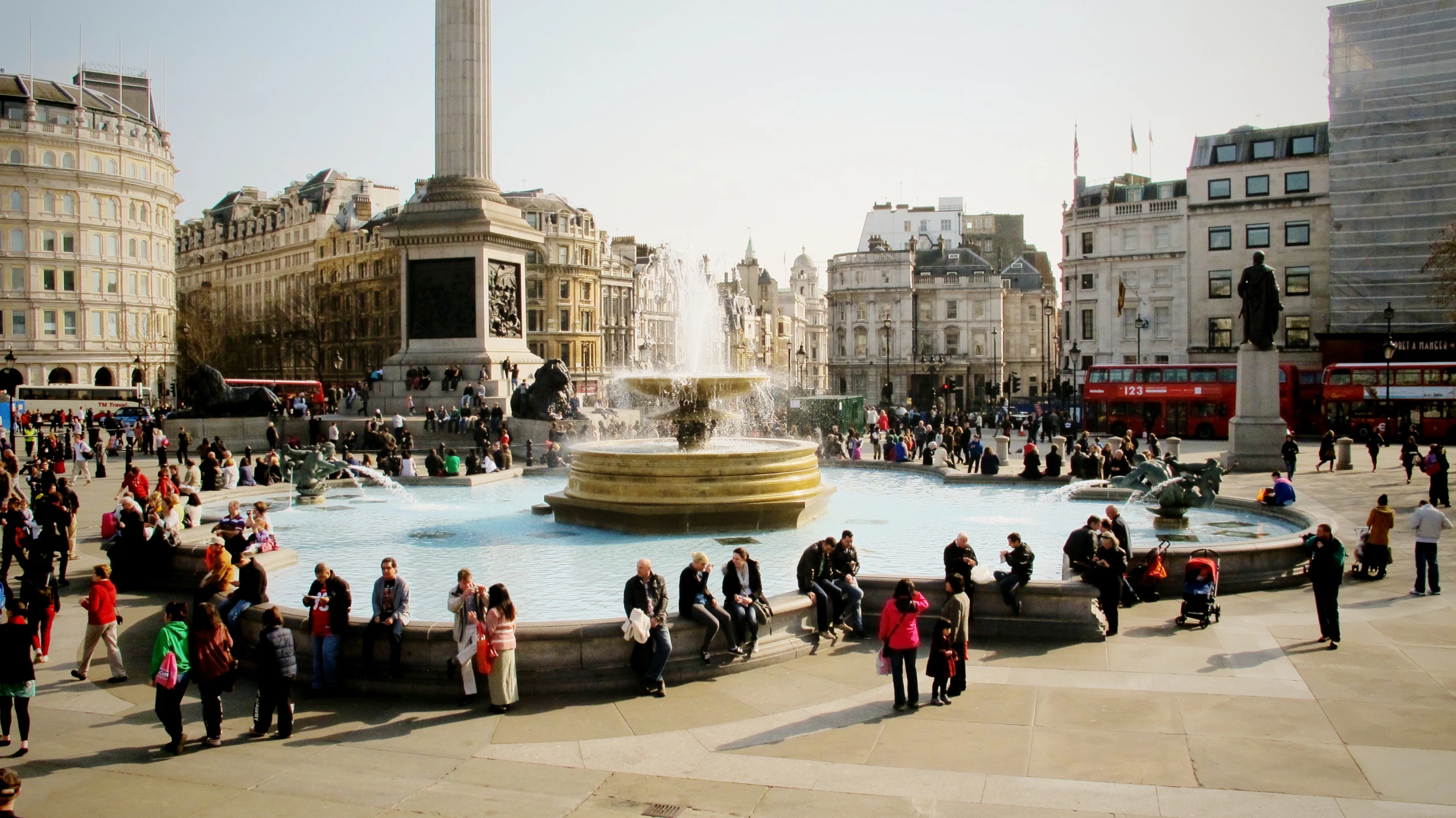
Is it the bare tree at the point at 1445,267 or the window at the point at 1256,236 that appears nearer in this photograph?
the bare tree at the point at 1445,267

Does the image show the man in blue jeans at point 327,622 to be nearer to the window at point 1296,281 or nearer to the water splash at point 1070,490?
the water splash at point 1070,490

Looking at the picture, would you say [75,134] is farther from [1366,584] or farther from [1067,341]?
[1366,584]

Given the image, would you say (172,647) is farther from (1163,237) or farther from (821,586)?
(1163,237)

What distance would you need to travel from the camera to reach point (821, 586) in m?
10.5

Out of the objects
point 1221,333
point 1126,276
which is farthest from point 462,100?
point 1221,333

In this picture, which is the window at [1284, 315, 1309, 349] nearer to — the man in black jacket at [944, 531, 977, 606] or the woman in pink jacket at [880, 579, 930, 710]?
the man in black jacket at [944, 531, 977, 606]

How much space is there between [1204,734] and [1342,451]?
863 inches

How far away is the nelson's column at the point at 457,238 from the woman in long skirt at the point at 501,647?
1014 inches

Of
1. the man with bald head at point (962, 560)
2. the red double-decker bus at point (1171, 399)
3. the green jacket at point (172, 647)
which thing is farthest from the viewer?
the red double-decker bus at point (1171, 399)

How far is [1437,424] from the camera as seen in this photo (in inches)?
1460

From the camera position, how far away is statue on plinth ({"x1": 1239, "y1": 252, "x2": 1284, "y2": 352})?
2644 cm

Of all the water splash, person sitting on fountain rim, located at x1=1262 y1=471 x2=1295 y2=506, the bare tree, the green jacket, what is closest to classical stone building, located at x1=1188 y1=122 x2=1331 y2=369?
the bare tree

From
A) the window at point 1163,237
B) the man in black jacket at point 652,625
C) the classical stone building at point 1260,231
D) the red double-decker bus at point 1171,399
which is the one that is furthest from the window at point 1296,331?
the man in black jacket at point 652,625

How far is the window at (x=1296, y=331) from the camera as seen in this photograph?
55.1m
